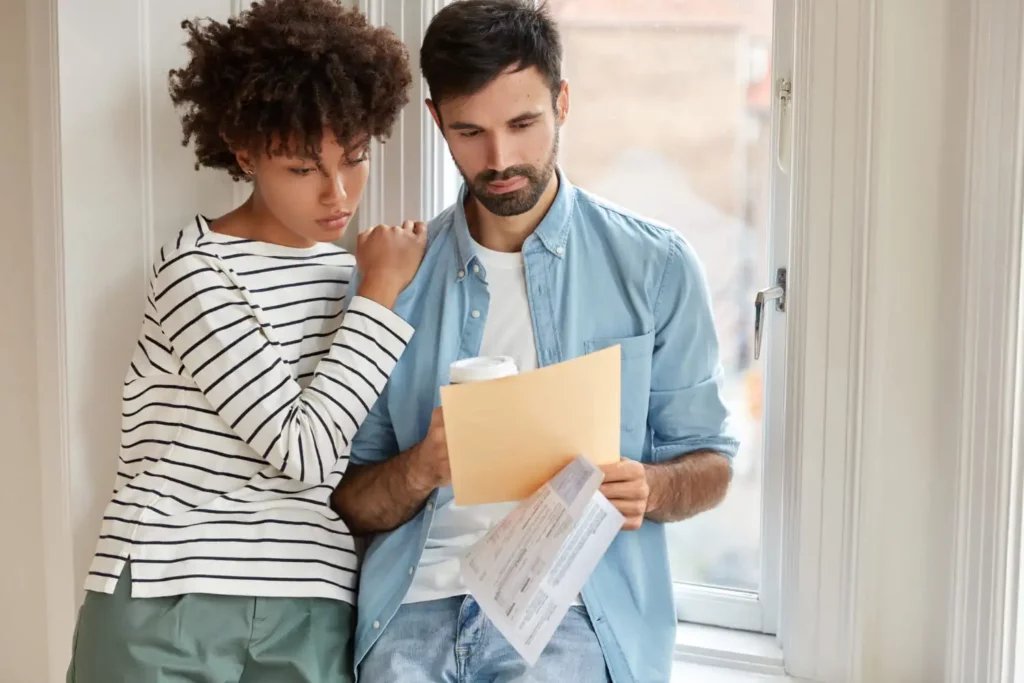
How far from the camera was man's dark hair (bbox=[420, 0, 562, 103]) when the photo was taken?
4.31 feet

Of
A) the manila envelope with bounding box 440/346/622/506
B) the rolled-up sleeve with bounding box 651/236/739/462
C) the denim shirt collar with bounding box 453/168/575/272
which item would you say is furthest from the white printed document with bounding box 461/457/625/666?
the denim shirt collar with bounding box 453/168/575/272

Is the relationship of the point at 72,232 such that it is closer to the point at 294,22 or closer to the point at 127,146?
the point at 127,146

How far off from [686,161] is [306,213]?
69cm

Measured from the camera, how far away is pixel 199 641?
4.26 feet

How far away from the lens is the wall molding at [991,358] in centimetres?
127

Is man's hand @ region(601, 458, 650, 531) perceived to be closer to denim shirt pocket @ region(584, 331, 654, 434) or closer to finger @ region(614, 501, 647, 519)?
finger @ region(614, 501, 647, 519)

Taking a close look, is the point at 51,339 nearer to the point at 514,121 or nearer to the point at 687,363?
the point at 514,121

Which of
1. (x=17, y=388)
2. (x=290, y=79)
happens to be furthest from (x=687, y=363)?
(x=17, y=388)

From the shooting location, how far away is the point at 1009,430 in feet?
4.28

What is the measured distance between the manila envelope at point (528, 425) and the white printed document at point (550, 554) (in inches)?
1.2

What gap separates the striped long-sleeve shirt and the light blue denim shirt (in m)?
0.08

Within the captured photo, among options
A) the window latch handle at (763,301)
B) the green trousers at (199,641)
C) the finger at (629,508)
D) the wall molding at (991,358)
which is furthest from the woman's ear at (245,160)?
the wall molding at (991,358)

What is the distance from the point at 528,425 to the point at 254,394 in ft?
1.24

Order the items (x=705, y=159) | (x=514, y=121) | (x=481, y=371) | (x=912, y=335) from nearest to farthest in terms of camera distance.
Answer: (x=481, y=371) → (x=514, y=121) → (x=912, y=335) → (x=705, y=159)
